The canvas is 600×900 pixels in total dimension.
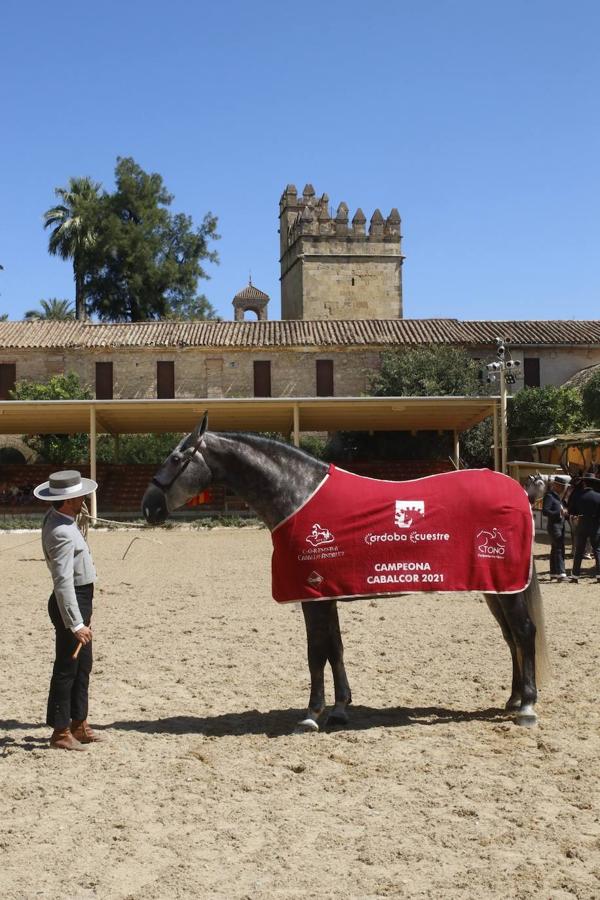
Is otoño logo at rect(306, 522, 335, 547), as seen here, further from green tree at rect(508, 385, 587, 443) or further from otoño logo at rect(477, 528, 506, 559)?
green tree at rect(508, 385, 587, 443)

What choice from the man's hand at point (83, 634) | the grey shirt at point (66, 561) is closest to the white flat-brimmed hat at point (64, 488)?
the grey shirt at point (66, 561)

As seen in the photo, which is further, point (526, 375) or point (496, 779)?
point (526, 375)

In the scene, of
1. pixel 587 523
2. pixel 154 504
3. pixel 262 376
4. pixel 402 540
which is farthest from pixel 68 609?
pixel 262 376

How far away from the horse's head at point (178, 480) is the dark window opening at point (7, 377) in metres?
34.2

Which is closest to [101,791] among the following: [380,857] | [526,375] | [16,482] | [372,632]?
[380,857]

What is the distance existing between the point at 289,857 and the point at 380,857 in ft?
1.21

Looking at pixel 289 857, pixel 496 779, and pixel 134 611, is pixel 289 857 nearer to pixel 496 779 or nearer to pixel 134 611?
pixel 496 779

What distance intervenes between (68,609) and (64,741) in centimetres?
80

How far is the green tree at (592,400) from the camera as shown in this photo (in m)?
30.1

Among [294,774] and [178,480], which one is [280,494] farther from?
[294,774]

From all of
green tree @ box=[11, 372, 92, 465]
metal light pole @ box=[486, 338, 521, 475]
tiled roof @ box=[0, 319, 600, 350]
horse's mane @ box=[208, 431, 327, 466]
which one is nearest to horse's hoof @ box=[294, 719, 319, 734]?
horse's mane @ box=[208, 431, 327, 466]

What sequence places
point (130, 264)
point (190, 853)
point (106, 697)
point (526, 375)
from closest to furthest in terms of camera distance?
1. point (190, 853)
2. point (106, 697)
3. point (526, 375)
4. point (130, 264)

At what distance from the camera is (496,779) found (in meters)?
4.43

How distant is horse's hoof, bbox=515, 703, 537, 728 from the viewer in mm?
5355
